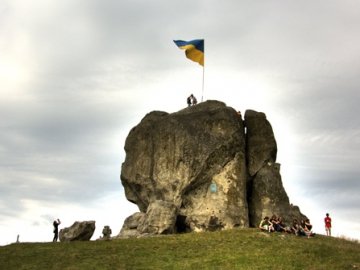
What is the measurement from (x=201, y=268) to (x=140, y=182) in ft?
73.0

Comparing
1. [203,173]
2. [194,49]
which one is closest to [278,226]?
[203,173]

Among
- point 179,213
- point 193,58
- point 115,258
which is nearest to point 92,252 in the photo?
point 115,258

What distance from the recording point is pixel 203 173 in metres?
52.7

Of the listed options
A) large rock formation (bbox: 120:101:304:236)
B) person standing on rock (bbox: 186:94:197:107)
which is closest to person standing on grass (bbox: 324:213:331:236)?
large rock formation (bbox: 120:101:304:236)

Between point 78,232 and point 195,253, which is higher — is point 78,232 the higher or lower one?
the higher one

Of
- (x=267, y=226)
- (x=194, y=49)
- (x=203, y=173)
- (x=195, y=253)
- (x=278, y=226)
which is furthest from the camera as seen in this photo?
(x=194, y=49)

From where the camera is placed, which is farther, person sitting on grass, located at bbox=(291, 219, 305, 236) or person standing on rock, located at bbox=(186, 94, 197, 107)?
person standing on rock, located at bbox=(186, 94, 197, 107)

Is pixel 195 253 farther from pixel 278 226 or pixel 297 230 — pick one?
pixel 297 230

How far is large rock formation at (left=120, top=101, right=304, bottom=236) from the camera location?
51.0 meters

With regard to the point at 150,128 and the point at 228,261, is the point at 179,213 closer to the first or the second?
the point at 150,128

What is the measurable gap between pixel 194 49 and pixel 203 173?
16654 mm

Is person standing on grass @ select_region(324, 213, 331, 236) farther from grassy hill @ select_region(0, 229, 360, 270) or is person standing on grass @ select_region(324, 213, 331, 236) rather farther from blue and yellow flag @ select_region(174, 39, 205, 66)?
blue and yellow flag @ select_region(174, 39, 205, 66)

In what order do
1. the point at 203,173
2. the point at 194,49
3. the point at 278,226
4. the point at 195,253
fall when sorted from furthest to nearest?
the point at 194,49
the point at 203,173
the point at 278,226
the point at 195,253

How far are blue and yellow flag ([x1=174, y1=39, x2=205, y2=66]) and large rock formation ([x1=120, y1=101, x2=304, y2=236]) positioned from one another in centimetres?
649
